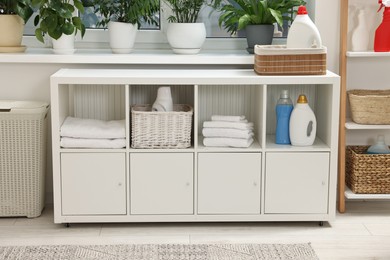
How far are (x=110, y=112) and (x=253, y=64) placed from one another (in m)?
0.75

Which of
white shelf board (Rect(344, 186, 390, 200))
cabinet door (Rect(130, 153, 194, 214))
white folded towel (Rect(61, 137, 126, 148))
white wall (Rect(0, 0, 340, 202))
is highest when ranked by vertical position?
white wall (Rect(0, 0, 340, 202))

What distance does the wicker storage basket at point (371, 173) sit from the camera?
3.64 metres

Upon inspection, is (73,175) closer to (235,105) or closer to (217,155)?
(217,155)

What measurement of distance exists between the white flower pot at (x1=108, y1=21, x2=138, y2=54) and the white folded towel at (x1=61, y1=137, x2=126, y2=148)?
0.56m

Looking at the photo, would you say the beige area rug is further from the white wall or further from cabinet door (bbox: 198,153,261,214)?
the white wall

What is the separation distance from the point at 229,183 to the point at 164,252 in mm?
488

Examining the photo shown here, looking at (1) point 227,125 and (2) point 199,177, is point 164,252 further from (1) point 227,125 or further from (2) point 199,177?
(1) point 227,125

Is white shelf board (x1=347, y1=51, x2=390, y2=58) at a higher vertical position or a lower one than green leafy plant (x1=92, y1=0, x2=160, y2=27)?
lower

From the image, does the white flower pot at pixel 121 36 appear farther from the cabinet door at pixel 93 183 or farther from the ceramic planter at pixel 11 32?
the cabinet door at pixel 93 183

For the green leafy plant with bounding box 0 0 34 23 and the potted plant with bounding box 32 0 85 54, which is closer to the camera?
the potted plant with bounding box 32 0 85 54

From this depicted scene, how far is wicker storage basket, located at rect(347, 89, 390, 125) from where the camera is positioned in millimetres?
3582

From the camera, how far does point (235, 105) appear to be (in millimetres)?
3812

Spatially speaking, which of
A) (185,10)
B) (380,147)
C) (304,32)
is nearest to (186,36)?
(185,10)

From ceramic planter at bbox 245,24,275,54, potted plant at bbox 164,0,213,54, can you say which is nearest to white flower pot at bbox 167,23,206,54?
potted plant at bbox 164,0,213,54
